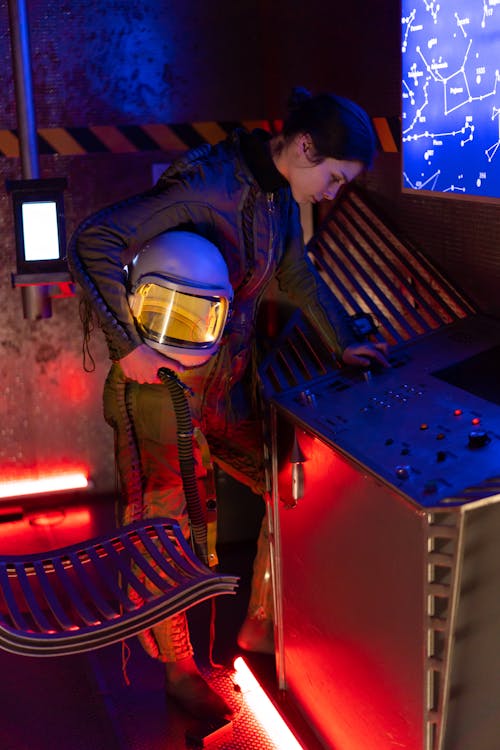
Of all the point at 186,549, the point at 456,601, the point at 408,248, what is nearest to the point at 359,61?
the point at 408,248

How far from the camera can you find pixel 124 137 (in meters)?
3.10

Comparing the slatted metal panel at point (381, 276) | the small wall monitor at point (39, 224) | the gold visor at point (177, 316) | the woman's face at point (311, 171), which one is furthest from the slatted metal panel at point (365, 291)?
the small wall monitor at point (39, 224)

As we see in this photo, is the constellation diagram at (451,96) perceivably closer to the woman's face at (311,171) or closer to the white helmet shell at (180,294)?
the woman's face at (311,171)

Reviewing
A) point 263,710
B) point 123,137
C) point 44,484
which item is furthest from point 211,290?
point 44,484

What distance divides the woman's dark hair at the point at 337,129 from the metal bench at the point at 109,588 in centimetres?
89

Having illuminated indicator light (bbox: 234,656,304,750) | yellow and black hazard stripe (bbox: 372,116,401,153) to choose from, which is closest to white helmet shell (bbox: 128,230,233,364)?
yellow and black hazard stripe (bbox: 372,116,401,153)

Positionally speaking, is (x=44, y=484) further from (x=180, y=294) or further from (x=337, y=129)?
(x=337, y=129)

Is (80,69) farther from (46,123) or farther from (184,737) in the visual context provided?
(184,737)

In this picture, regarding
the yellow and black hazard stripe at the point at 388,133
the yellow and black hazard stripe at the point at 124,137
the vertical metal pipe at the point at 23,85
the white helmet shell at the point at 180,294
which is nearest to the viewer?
the white helmet shell at the point at 180,294

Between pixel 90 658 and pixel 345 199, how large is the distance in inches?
58.9

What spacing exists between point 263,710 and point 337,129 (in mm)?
1401

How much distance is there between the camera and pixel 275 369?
218 cm

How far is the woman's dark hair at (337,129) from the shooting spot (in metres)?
1.82

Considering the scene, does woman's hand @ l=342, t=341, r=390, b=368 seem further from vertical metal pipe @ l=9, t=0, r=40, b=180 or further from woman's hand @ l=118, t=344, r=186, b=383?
vertical metal pipe @ l=9, t=0, r=40, b=180
